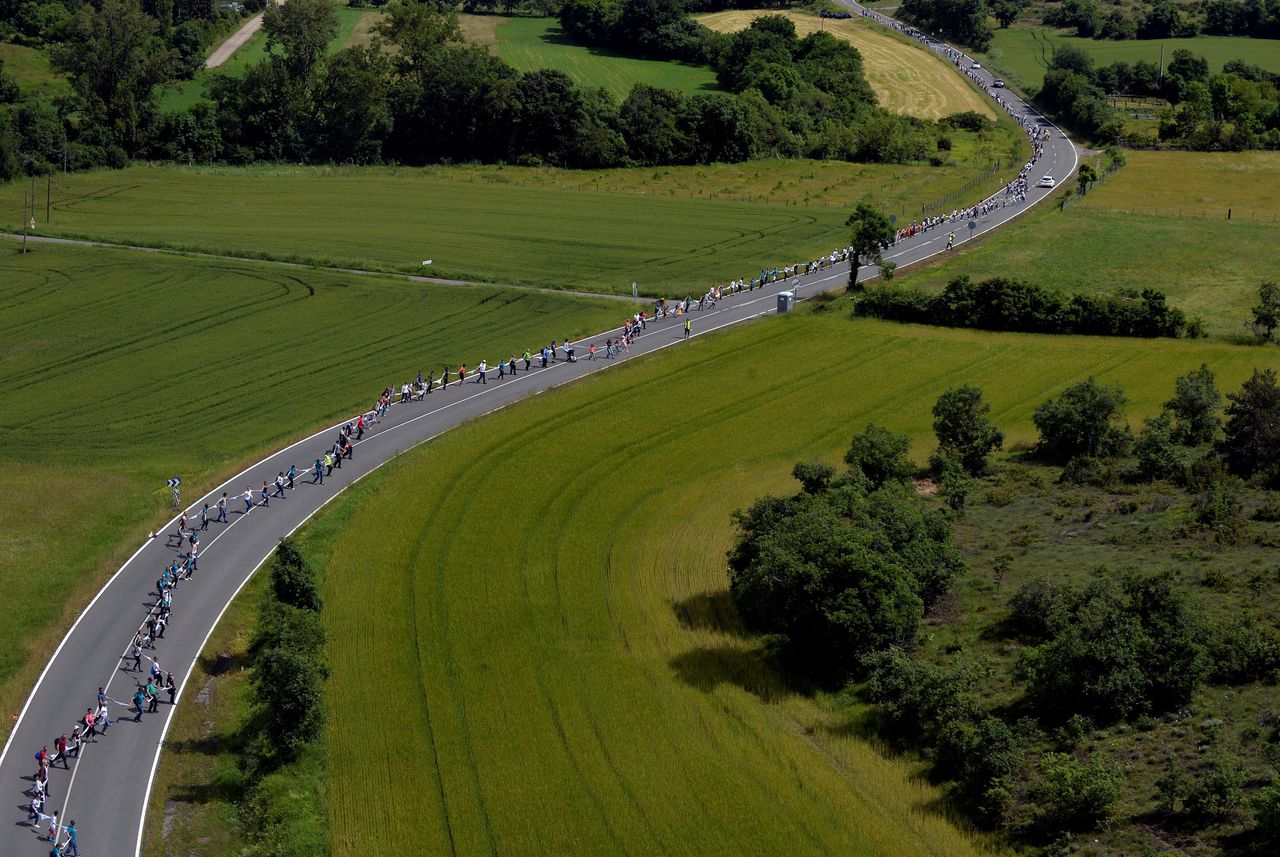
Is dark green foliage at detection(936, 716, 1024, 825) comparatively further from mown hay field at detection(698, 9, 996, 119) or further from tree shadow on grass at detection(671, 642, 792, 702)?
mown hay field at detection(698, 9, 996, 119)

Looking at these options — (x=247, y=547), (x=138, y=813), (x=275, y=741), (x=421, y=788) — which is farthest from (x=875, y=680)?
(x=247, y=547)

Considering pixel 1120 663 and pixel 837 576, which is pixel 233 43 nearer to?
pixel 837 576

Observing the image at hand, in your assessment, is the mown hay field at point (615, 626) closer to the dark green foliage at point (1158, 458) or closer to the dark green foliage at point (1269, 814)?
the dark green foliage at point (1269, 814)

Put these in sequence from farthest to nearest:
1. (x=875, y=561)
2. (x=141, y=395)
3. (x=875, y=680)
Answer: (x=141, y=395)
(x=875, y=561)
(x=875, y=680)

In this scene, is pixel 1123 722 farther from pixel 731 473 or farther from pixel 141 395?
pixel 141 395

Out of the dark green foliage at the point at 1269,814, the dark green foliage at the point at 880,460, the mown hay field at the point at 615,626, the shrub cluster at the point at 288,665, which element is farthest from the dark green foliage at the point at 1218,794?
the shrub cluster at the point at 288,665
